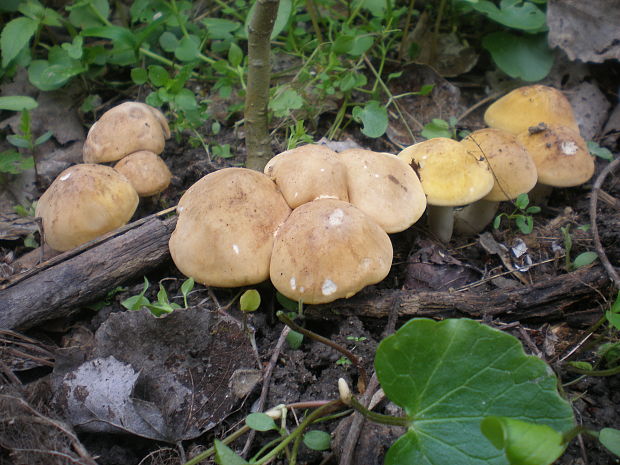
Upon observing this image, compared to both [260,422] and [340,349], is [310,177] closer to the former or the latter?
[340,349]

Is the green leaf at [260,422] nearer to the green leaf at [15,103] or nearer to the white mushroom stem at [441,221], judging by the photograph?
the white mushroom stem at [441,221]

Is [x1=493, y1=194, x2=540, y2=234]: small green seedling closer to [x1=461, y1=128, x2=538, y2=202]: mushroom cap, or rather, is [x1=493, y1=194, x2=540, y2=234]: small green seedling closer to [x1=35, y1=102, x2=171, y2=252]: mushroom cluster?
[x1=461, y1=128, x2=538, y2=202]: mushroom cap

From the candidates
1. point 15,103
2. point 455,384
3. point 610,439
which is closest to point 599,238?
point 610,439

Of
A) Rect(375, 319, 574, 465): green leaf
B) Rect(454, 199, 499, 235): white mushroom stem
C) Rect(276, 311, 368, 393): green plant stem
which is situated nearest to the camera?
Rect(375, 319, 574, 465): green leaf

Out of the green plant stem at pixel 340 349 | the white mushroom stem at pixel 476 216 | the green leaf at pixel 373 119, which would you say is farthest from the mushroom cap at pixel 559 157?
the green plant stem at pixel 340 349

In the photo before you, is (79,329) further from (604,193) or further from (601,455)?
(604,193)

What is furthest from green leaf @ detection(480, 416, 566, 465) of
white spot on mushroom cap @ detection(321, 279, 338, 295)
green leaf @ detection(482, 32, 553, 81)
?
green leaf @ detection(482, 32, 553, 81)
